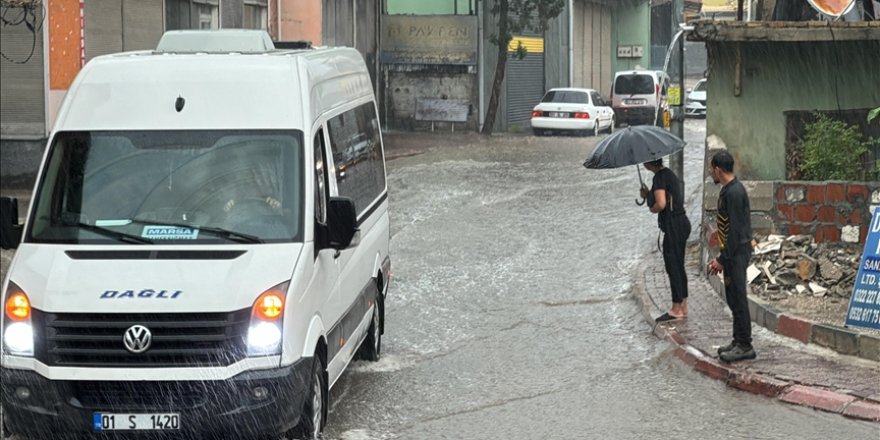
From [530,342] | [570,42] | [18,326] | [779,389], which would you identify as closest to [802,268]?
[530,342]

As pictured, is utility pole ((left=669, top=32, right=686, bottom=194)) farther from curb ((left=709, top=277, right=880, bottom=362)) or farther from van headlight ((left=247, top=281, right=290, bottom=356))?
van headlight ((left=247, top=281, right=290, bottom=356))

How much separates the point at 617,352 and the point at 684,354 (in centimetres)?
73

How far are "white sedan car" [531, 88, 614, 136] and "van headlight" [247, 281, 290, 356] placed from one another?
29983mm

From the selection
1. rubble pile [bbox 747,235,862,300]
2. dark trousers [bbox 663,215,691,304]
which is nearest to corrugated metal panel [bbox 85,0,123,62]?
dark trousers [bbox 663,215,691,304]

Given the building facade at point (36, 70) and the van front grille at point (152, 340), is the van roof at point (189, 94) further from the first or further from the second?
the building facade at point (36, 70)

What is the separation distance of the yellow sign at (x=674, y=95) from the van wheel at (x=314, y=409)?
30.6ft

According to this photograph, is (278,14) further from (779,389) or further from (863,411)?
(863,411)

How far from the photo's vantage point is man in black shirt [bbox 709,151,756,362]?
10234mm

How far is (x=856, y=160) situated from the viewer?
44.9ft

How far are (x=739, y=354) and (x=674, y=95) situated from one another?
6.80m

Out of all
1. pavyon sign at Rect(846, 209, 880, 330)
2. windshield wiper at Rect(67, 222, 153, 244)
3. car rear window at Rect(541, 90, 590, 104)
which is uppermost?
car rear window at Rect(541, 90, 590, 104)

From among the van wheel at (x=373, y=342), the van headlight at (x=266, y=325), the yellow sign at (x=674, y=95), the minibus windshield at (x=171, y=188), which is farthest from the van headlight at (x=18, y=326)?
the yellow sign at (x=674, y=95)

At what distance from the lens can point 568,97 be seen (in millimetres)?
37656

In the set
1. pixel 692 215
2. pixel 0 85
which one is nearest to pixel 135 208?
pixel 692 215
